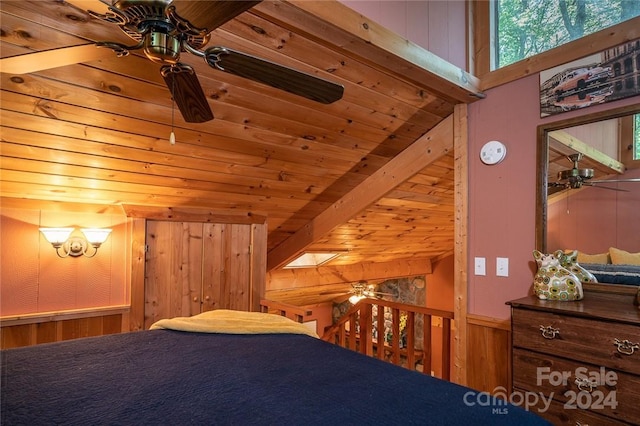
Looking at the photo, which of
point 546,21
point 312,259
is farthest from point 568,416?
point 312,259

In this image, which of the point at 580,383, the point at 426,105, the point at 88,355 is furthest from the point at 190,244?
the point at 580,383

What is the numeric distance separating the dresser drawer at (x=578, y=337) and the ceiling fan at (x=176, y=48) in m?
1.39

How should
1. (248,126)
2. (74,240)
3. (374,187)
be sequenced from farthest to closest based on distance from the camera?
(374,187)
(74,240)
(248,126)

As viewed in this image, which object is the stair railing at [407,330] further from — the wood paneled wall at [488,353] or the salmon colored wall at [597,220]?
the salmon colored wall at [597,220]

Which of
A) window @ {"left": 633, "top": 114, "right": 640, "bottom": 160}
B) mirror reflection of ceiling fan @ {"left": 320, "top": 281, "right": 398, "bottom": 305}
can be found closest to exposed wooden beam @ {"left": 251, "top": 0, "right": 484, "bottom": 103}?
window @ {"left": 633, "top": 114, "right": 640, "bottom": 160}

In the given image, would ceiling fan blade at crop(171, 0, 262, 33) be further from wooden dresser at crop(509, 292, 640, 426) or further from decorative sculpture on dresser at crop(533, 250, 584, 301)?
decorative sculpture on dresser at crop(533, 250, 584, 301)

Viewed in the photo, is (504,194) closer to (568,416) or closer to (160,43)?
(568,416)

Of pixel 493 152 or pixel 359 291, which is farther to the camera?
pixel 359 291

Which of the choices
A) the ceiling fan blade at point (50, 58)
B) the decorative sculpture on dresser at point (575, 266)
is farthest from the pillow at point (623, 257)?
the ceiling fan blade at point (50, 58)

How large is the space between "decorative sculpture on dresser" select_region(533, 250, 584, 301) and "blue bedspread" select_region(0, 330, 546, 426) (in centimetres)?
98

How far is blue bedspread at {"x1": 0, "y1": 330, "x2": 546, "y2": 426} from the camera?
40.8 inches

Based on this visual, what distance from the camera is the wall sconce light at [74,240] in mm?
2562

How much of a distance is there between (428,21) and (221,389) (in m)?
2.41

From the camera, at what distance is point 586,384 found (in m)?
1.58
